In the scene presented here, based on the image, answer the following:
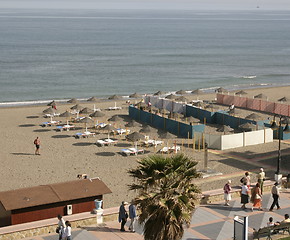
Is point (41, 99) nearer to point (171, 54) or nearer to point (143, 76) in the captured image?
point (143, 76)

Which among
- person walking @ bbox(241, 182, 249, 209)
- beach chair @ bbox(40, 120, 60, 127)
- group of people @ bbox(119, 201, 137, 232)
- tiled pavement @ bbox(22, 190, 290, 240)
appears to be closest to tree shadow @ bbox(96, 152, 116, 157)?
beach chair @ bbox(40, 120, 60, 127)

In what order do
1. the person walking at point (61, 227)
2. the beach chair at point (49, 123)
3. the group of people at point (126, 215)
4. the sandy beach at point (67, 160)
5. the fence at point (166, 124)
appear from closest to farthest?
the person walking at point (61, 227) → the group of people at point (126, 215) → the sandy beach at point (67, 160) → the fence at point (166, 124) → the beach chair at point (49, 123)

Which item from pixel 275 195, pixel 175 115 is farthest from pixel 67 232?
pixel 175 115

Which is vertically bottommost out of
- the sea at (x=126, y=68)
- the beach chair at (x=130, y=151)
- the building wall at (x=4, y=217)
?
the sea at (x=126, y=68)

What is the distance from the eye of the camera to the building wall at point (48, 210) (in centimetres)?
1831

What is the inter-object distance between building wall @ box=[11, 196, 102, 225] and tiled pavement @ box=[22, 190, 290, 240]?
134cm

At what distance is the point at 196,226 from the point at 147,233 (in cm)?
455

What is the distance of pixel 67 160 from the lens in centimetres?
3189

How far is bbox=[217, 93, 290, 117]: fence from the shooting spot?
1765 inches

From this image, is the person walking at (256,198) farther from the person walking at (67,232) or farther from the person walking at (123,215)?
the person walking at (67,232)

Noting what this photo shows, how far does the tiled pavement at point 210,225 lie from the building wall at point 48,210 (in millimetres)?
1338

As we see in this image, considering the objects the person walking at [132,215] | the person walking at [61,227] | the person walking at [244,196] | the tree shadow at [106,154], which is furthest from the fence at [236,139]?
the person walking at [61,227]

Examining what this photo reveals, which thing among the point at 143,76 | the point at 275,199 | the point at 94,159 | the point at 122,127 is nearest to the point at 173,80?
the point at 143,76

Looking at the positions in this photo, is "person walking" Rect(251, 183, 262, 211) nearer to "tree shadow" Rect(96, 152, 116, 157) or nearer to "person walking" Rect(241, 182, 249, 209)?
"person walking" Rect(241, 182, 249, 209)
